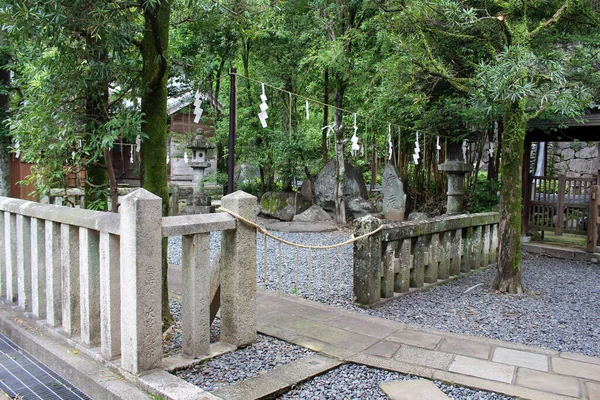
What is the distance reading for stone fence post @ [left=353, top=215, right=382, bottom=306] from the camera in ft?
17.4

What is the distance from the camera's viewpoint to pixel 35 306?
13.4 feet

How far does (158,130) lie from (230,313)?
67.9 inches

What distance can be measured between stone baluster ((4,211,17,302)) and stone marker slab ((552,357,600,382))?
190 inches

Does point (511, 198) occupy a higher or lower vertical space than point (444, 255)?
higher

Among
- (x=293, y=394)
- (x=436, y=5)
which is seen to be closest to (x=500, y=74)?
(x=436, y=5)

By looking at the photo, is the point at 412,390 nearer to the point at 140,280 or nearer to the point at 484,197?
the point at 140,280

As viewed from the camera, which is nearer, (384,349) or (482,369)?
(482,369)

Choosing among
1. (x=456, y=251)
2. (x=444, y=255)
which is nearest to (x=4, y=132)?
(x=444, y=255)

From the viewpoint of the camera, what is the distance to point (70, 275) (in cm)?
356

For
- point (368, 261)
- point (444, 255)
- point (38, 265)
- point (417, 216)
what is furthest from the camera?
point (417, 216)

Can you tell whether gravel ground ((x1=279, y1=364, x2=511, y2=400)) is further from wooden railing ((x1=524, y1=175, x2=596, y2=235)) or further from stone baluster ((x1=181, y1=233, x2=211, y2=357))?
wooden railing ((x1=524, y1=175, x2=596, y2=235))

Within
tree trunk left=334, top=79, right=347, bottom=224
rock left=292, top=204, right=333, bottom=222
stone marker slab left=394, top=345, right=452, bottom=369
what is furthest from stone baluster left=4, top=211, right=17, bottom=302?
rock left=292, top=204, right=333, bottom=222

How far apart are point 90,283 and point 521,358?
3420 millimetres

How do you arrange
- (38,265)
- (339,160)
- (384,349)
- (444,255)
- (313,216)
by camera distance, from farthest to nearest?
(313,216), (339,160), (444,255), (38,265), (384,349)
